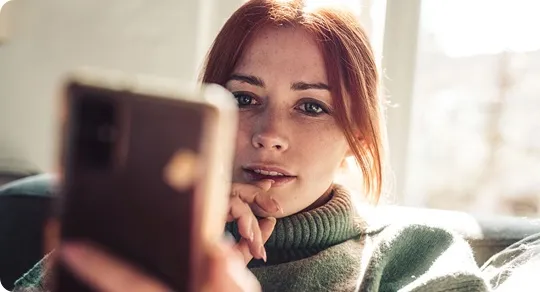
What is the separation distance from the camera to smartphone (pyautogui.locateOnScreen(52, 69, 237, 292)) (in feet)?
0.76

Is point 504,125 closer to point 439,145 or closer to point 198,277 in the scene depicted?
point 439,145

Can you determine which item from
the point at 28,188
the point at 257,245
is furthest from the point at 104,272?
the point at 28,188

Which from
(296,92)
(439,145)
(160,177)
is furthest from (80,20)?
(160,177)

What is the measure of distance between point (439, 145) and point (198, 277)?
0.98 meters

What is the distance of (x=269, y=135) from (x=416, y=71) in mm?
675

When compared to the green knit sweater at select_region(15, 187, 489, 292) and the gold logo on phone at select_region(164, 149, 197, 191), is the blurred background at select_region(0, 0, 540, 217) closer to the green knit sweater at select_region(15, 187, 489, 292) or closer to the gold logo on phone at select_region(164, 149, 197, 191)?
the green knit sweater at select_region(15, 187, 489, 292)

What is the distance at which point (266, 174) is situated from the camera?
54 centimetres

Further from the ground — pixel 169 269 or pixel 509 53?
pixel 509 53

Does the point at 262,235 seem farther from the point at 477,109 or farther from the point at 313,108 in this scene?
the point at 477,109

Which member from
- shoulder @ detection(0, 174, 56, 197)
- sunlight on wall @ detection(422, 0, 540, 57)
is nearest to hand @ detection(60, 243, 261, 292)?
shoulder @ detection(0, 174, 56, 197)

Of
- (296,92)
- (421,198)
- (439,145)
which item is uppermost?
(296,92)

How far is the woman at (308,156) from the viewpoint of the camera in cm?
52

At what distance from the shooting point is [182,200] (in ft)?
0.78

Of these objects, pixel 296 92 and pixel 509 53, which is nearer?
pixel 296 92
